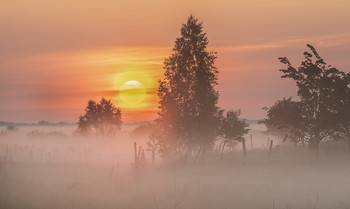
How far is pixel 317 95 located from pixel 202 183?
55.7 ft

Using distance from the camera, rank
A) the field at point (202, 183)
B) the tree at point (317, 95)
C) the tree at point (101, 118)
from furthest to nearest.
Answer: the tree at point (101, 118) → the tree at point (317, 95) → the field at point (202, 183)

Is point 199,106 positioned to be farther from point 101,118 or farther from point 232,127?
point 101,118

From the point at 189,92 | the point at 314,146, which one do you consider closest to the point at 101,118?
the point at 189,92

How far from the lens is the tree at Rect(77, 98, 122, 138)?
91.1m

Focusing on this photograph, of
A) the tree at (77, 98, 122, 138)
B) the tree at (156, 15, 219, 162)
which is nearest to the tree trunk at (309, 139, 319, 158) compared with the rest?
the tree at (156, 15, 219, 162)

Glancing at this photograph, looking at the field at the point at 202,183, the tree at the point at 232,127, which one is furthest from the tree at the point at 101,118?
the tree at the point at 232,127

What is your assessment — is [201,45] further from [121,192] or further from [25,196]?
[25,196]

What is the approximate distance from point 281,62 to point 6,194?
28.6m

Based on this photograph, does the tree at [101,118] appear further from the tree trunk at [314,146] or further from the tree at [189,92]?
the tree trunk at [314,146]

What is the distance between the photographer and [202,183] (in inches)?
1471

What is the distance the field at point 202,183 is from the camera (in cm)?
2998

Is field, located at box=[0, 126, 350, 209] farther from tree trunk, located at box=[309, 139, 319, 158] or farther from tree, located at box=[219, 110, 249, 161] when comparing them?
tree, located at box=[219, 110, 249, 161]

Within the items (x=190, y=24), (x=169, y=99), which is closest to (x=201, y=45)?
(x=190, y=24)

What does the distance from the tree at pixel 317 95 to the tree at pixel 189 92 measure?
8.51 m
